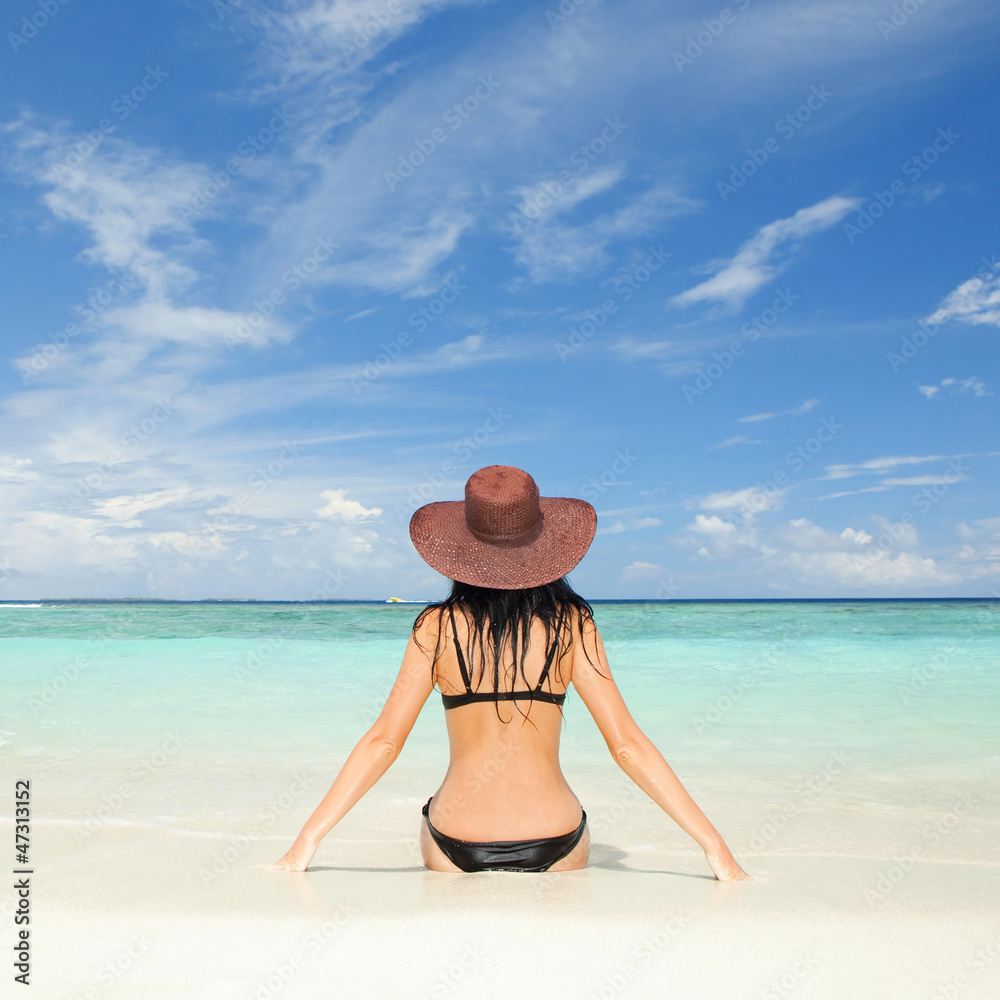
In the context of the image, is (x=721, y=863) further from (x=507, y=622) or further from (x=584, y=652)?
(x=507, y=622)

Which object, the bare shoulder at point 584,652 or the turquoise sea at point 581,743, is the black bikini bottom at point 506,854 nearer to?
the bare shoulder at point 584,652

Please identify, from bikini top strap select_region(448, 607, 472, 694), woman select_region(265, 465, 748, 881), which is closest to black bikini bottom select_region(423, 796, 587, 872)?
woman select_region(265, 465, 748, 881)

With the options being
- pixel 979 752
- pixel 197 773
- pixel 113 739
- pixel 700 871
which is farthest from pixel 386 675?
pixel 700 871

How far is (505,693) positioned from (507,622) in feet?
0.73

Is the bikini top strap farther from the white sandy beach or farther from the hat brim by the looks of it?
the white sandy beach

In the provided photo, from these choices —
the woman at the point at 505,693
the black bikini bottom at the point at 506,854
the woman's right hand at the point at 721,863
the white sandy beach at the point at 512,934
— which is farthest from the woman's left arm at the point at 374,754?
the woman's right hand at the point at 721,863

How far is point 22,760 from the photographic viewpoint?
5512 mm

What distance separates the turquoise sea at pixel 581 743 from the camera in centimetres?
432

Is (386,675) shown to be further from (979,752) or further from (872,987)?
(872,987)

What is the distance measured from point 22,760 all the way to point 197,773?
1.32m

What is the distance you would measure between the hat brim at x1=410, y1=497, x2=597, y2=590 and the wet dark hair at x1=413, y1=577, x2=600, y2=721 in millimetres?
95

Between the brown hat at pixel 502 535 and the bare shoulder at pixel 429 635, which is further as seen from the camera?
the bare shoulder at pixel 429 635

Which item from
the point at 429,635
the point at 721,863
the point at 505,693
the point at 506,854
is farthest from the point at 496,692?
the point at 721,863

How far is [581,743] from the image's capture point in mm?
6199
